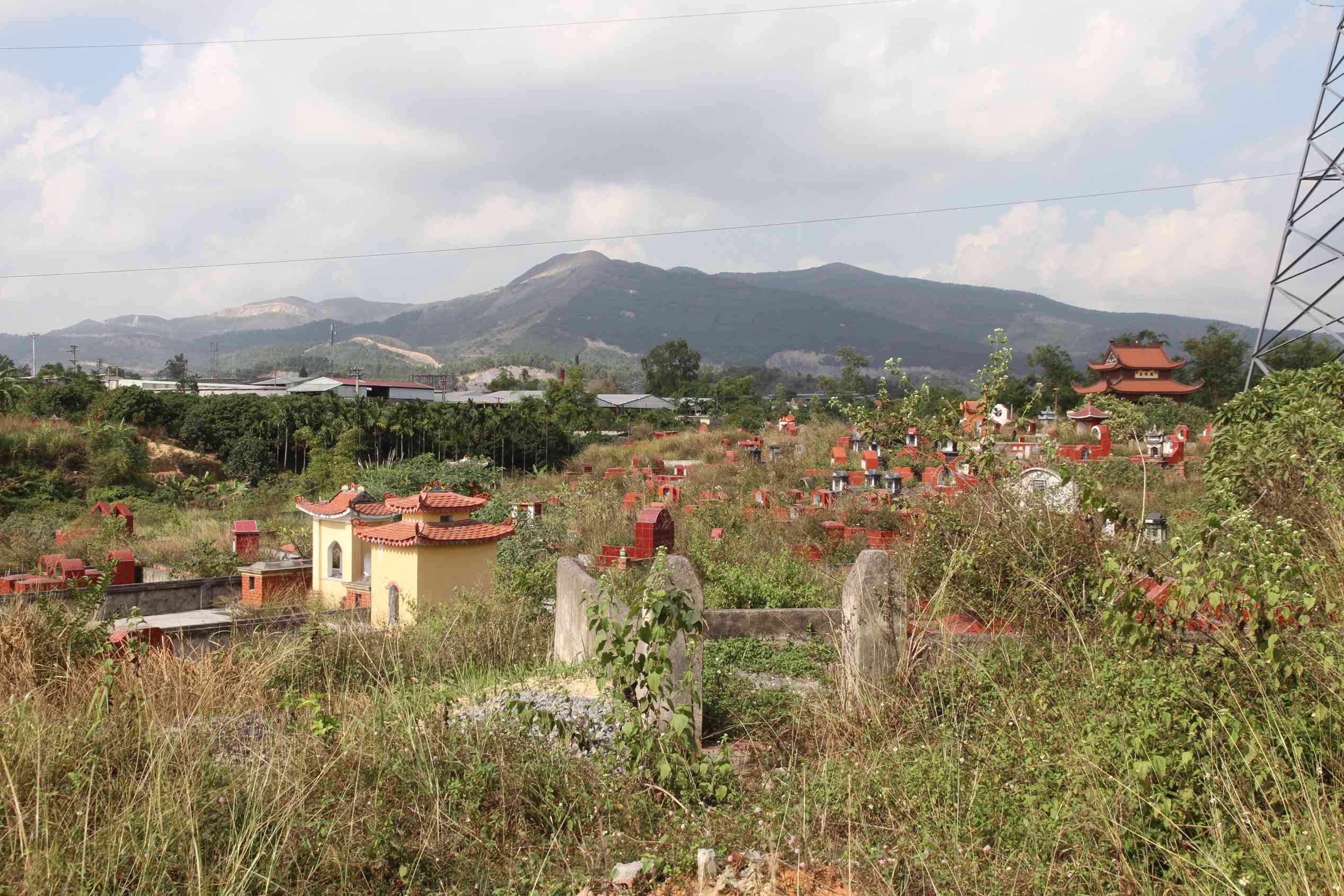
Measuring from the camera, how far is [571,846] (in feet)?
11.5

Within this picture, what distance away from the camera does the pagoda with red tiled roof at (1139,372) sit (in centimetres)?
4625

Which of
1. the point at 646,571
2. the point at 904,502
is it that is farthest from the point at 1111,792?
the point at 904,502

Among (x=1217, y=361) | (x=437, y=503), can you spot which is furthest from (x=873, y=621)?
(x=1217, y=361)

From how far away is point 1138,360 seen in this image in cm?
4869

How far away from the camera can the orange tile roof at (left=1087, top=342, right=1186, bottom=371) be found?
4831cm

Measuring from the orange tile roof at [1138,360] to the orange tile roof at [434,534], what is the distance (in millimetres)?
43800

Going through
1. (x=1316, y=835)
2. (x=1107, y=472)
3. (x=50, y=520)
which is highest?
(x=1316, y=835)

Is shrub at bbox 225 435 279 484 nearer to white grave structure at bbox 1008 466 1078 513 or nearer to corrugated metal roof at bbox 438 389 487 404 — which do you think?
white grave structure at bbox 1008 466 1078 513

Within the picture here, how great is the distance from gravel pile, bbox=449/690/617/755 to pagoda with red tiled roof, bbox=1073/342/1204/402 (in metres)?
46.1

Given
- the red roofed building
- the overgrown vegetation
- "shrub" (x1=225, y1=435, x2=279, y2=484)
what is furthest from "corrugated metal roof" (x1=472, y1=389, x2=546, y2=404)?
the overgrown vegetation

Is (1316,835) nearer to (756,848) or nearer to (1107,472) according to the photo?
(756,848)

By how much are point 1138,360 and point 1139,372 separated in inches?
35.3

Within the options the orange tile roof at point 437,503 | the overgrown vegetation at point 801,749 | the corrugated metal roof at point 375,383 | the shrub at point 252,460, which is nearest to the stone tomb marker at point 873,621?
the overgrown vegetation at point 801,749

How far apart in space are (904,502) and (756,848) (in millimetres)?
6739
